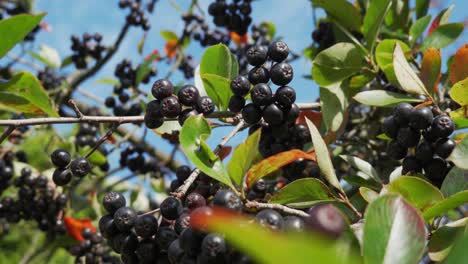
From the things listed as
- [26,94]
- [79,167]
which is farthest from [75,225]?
[79,167]

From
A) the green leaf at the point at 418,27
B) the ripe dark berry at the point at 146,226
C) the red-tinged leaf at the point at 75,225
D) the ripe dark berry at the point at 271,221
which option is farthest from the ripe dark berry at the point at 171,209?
the red-tinged leaf at the point at 75,225

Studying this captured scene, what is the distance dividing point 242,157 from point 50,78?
2.91 meters

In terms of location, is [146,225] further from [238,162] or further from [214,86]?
[214,86]

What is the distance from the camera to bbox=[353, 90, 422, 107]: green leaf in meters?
1.52

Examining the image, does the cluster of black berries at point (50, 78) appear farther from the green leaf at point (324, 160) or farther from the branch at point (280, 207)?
the branch at point (280, 207)

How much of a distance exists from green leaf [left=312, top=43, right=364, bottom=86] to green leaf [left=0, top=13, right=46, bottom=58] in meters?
0.81

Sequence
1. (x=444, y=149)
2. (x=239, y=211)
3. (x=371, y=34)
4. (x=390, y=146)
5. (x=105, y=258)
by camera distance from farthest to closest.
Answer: (x=105, y=258) → (x=371, y=34) → (x=390, y=146) → (x=444, y=149) → (x=239, y=211)

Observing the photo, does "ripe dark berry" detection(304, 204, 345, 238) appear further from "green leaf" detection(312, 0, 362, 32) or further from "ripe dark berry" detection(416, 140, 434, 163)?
"green leaf" detection(312, 0, 362, 32)

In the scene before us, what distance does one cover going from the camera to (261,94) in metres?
1.33

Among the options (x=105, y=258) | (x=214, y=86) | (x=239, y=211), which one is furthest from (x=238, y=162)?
(x=105, y=258)

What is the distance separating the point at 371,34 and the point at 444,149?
2.22ft

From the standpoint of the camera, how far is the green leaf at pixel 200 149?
1096 mm

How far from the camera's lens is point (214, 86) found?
147 centimetres

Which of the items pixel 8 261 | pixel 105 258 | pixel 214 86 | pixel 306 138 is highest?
pixel 214 86
